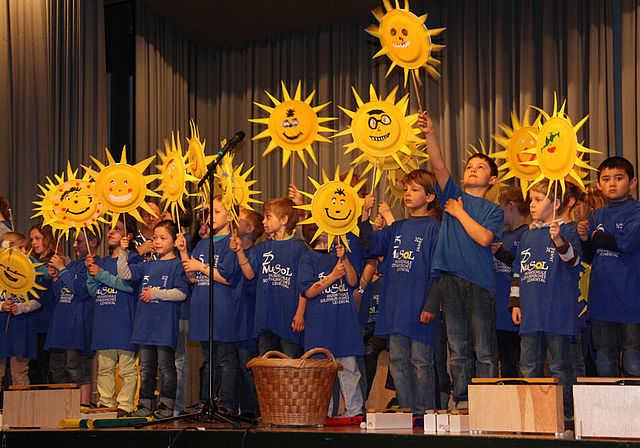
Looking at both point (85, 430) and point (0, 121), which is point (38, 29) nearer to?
point (0, 121)

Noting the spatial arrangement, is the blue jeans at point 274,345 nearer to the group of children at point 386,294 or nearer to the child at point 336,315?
the group of children at point 386,294

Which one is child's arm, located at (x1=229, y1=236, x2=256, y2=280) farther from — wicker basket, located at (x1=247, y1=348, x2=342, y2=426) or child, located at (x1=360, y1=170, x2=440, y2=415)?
wicker basket, located at (x1=247, y1=348, x2=342, y2=426)

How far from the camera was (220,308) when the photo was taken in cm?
439

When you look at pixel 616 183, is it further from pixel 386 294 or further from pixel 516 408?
pixel 516 408

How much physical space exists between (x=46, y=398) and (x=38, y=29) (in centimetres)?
378

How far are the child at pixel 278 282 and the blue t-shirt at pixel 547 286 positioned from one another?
4.39ft

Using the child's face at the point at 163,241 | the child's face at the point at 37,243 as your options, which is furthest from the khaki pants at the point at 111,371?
the child's face at the point at 37,243

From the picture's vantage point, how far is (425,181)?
13.2ft

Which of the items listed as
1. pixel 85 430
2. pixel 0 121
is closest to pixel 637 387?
pixel 85 430

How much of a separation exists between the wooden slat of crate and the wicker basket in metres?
0.76

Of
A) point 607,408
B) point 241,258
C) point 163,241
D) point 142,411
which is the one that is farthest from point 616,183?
point 142,411

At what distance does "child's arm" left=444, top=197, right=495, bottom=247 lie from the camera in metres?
3.64

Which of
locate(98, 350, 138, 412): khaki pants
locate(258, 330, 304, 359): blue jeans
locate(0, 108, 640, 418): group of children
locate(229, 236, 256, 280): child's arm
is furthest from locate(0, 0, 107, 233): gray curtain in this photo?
locate(258, 330, 304, 359): blue jeans

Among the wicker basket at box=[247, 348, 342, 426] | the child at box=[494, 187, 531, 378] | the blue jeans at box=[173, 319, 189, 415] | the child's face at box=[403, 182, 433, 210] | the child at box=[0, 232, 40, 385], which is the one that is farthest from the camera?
the child at box=[0, 232, 40, 385]
